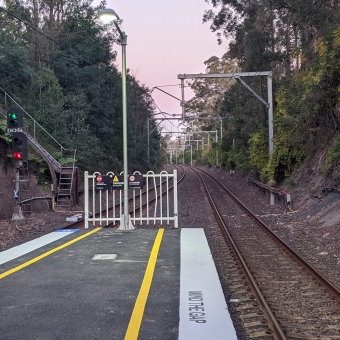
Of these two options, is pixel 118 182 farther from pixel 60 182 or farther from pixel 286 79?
pixel 286 79

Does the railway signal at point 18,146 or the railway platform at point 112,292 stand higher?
the railway signal at point 18,146

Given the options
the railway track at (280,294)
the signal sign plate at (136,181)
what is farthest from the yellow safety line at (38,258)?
the railway track at (280,294)

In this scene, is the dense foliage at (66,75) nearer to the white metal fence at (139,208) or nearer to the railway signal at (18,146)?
the white metal fence at (139,208)

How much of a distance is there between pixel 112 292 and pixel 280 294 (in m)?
2.55

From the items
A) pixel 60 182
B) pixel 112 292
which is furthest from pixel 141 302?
pixel 60 182

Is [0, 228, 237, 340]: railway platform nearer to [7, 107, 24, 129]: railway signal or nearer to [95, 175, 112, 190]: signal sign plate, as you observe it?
[95, 175, 112, 190]: signal sign plate

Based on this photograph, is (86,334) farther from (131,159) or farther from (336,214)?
(131,159)

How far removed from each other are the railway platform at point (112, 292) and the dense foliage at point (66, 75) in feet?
51.4

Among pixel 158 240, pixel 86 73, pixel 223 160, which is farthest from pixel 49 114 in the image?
pixel 223 160

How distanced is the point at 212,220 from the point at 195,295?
387 inches

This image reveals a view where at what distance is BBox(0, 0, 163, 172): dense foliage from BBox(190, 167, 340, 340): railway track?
1681cm

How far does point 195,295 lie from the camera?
6262 millimetres

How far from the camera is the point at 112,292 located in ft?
21.0

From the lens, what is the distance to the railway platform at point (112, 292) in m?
4.98
